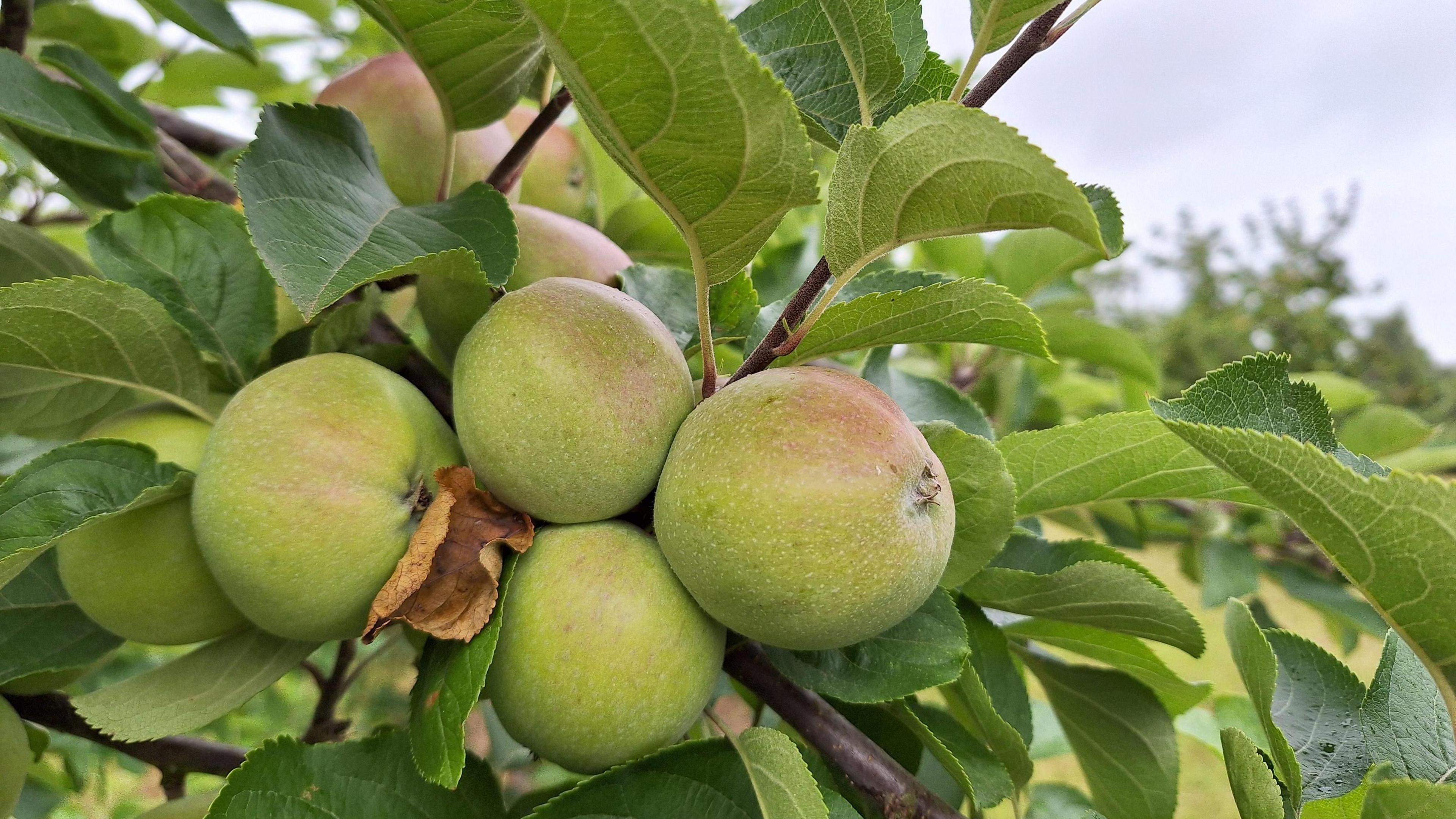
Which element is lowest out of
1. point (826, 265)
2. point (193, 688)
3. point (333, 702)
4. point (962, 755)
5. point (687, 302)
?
point (333, 702)

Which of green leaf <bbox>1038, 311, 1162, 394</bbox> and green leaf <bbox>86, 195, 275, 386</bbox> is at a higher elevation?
green leaf <bbox>86, 195, 275, 386</bbox>

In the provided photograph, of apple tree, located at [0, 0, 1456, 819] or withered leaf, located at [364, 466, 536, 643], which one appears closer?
apple tree, located at [0, 0, 1456, 819]

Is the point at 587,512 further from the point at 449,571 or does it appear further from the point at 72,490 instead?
the point at 72,490

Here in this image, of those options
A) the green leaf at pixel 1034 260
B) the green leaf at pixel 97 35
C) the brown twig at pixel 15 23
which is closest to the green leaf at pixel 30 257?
the brown twig at pixel 15 23

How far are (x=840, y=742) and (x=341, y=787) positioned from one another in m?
0.50

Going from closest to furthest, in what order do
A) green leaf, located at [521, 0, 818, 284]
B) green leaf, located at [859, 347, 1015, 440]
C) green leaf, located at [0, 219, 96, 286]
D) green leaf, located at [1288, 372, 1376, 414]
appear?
green leaf, located at [521, 0, 818, 284]
green leaf, located at [0, 219, 96, 286]
green leaf, located at [859, 347, 1015, 440]
green leaf, located at [1288, 372, 1376, 414]

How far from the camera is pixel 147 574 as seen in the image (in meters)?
0.87

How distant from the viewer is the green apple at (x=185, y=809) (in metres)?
1.11

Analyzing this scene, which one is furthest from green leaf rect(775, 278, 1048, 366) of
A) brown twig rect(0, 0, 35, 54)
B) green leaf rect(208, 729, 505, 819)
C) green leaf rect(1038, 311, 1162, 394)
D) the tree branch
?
green leaf rect(1038, 311, 1162, 394)

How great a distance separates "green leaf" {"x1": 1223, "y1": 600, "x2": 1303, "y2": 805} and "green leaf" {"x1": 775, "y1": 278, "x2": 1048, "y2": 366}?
1.17ft

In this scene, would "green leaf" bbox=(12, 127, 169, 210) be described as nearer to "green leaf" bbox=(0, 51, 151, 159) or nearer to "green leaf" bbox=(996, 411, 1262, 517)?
"green leaf" bbox=(0, 51, 151, 159)

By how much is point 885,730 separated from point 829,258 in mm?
652

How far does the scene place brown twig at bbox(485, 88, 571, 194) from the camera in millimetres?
1052

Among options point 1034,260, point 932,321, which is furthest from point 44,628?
point 1034,260
